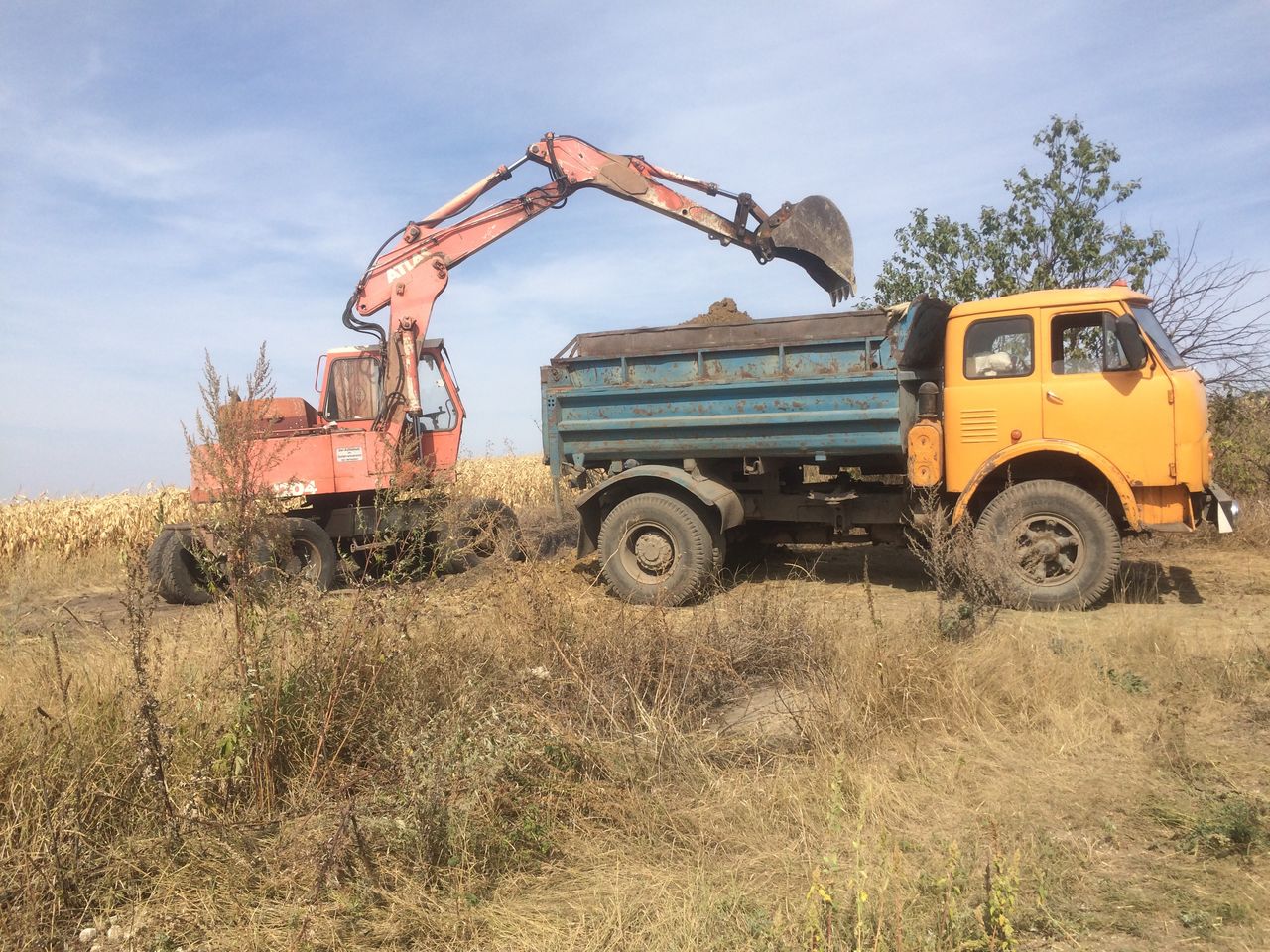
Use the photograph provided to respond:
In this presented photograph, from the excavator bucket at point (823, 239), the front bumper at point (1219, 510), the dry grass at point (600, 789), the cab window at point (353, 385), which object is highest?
the excavator bucket at point (823, 239)

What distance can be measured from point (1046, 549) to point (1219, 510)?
4.38 ft

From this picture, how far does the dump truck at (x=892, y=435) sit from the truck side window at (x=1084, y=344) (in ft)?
0.05

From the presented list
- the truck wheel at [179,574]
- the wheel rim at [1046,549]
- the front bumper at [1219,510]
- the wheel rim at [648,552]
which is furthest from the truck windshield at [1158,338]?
the truck wheel at [179,574]

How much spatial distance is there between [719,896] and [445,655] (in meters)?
2.07

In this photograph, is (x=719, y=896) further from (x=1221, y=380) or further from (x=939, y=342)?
(x=1221, y=380)

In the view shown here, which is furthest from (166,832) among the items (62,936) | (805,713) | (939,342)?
(939,342)

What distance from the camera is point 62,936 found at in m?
3.01

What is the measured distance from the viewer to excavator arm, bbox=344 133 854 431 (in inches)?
420

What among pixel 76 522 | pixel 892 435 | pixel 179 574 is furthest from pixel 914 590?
pixel 76 522

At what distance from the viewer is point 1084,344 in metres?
7.61

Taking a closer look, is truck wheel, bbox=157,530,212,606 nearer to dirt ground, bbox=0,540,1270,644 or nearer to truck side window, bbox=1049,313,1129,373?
dirt ground, bbox=0,540,1270,644

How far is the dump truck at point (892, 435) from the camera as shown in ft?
23.5

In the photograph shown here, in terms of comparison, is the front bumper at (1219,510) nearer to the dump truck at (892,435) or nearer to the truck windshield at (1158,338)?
the dump truck at (892,435)

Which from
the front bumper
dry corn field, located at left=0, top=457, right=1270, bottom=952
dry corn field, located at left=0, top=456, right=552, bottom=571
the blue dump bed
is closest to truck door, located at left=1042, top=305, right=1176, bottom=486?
the front bumper
